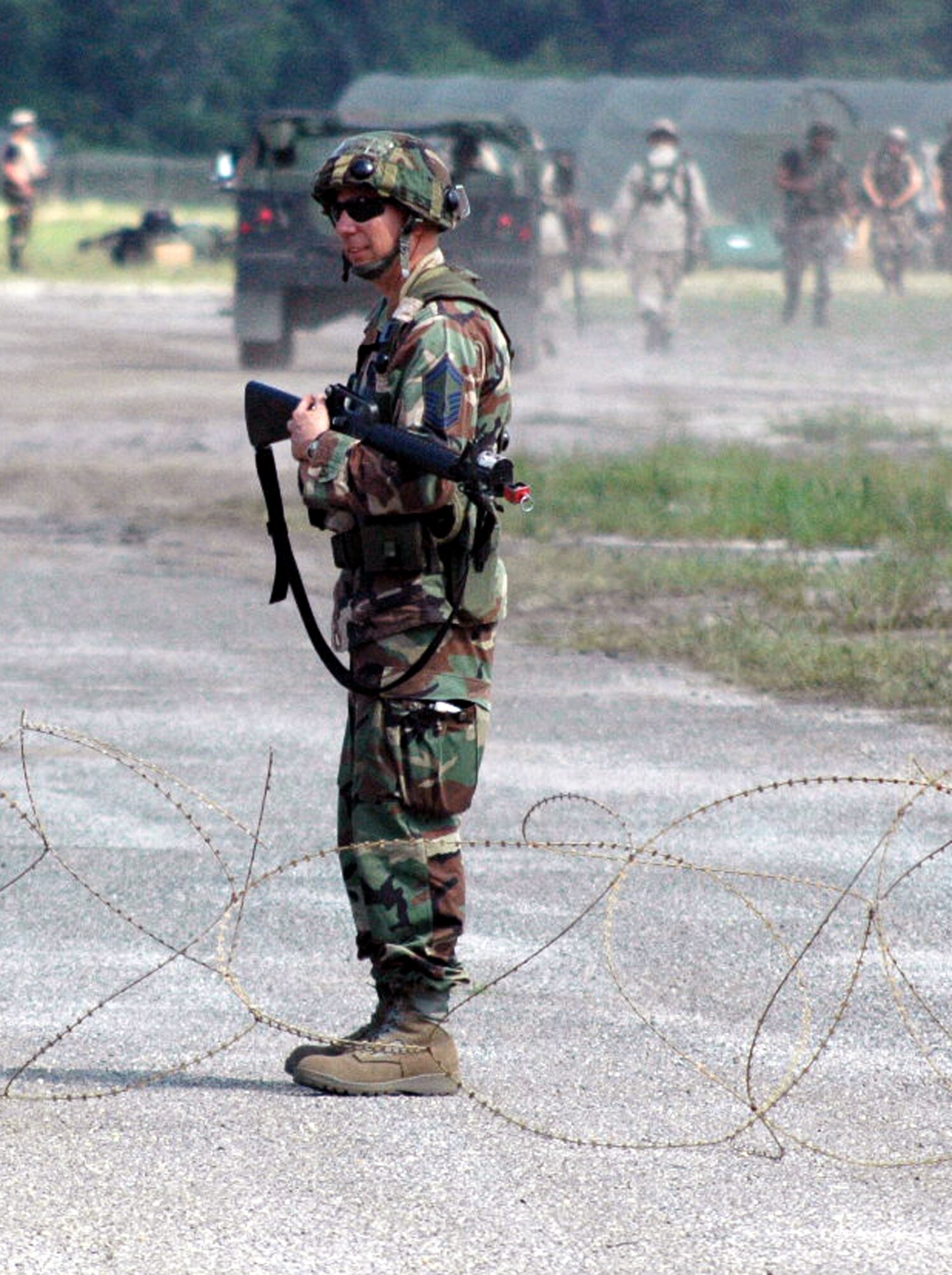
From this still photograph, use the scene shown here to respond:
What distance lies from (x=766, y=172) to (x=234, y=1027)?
148ft

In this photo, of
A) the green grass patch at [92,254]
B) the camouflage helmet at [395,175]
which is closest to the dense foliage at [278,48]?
the green grass patch at [92,254]

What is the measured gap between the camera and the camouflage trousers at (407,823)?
4578mm

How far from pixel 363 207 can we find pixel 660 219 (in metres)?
20.3

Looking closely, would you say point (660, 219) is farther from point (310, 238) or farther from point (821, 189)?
point (821, 189)

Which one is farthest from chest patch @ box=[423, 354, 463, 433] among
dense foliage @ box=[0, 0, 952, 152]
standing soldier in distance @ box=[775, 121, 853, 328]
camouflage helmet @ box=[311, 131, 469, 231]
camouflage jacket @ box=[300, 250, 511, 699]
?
dense foliage @ box=[0, 0, 952, 152]

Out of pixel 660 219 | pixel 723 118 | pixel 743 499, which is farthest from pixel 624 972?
pixel 723 118

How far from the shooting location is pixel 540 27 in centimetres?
8106

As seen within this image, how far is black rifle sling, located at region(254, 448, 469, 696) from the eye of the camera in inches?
179

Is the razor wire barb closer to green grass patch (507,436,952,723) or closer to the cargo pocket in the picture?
the cargo pocket

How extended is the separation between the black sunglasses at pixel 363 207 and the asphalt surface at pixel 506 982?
1122mm

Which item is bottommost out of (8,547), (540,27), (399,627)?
(8,547)

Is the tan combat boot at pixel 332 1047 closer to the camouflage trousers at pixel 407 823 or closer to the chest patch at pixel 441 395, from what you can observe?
the camouflage trousers at pixel 407 823

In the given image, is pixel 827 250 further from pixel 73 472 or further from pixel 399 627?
pixel 399 627

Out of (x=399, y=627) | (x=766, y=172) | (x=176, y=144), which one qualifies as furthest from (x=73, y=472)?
(x=176, y=144)
